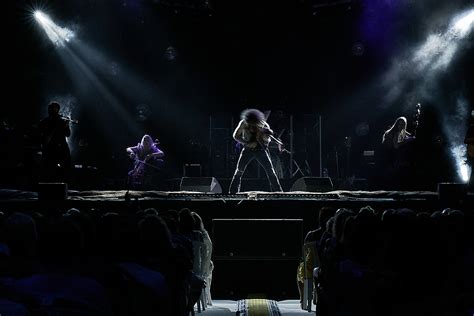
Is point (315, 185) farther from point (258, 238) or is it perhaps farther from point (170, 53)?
point (170, 53)

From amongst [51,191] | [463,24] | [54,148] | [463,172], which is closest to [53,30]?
[54,148]

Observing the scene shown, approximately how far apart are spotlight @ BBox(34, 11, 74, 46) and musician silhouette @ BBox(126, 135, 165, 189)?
3.60 metres

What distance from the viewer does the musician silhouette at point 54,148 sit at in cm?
1039

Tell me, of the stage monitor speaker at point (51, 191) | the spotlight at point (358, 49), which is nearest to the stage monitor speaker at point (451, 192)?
the stage monitor speaker at point (51, 191)

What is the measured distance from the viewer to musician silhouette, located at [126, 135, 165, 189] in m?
14.7

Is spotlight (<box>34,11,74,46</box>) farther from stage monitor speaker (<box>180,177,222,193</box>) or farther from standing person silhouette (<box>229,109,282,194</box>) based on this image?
standing person silhouette (<box>229,109,282,194</box>)

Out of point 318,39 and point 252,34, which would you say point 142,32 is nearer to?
point 252,34

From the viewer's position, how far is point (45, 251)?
9.83 ft

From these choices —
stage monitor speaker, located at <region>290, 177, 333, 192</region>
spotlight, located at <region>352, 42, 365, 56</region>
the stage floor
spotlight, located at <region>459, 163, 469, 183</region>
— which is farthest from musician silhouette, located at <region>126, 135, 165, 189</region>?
spotlight, located at <region>459, 163, 469, 183</region>

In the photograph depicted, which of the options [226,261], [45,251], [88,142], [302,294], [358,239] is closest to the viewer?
[45,251]

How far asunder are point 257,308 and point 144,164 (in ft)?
28.5

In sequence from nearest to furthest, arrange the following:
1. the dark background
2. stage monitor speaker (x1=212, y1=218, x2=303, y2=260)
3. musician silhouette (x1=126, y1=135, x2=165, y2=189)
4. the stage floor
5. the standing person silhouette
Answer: stage monitor speaker (x1=212, y1=218, x2=303, y2=260)
the stage floor
the standing person silhouette
musician silhouette (x1=126, y1=135, x2=165, y2=189)
the dark background

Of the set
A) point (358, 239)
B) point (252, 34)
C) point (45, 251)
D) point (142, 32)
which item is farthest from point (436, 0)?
point (45, 251)

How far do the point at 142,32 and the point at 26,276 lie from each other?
49.8 feet
